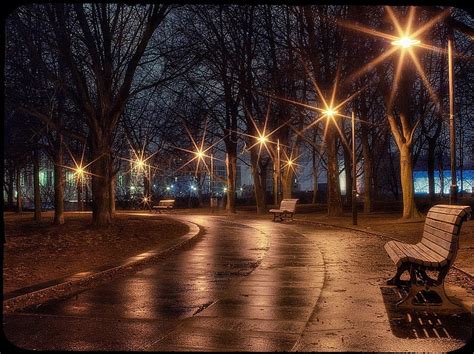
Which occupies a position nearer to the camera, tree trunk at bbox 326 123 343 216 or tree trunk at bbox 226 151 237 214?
tree trunk at bbox 326 123 343 216

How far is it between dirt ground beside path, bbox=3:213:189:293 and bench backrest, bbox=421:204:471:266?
21.4 ft

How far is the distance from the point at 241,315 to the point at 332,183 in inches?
1159

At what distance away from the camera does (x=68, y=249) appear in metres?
17.3

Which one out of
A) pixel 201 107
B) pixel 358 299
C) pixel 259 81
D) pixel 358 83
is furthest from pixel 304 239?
pixel 201 107

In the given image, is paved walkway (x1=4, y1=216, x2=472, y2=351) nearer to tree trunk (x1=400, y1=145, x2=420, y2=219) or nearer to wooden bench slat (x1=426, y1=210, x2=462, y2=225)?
wooden bench slat (x1=426, y1=210, x2=462, y2=225)

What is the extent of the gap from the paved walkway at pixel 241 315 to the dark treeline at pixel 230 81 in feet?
23.1

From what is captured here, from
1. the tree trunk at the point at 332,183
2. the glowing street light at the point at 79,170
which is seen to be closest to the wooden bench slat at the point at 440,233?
the tree trunk at the point at 332,183

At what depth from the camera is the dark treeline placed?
23734mm

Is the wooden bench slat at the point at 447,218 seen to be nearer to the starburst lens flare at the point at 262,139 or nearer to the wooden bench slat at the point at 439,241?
the wooden bench slat at the point at 439,241

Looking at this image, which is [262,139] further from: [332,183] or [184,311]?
[184,311]

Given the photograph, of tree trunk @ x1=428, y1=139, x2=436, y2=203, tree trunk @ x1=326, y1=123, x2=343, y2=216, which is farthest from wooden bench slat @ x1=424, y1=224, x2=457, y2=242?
tree trunk @ x1=428, y1=139, x2=436, y2=203

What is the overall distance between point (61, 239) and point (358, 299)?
43.5 feet

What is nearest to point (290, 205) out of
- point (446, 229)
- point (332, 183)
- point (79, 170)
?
point (332, 183)

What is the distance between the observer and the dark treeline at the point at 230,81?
23.7m
